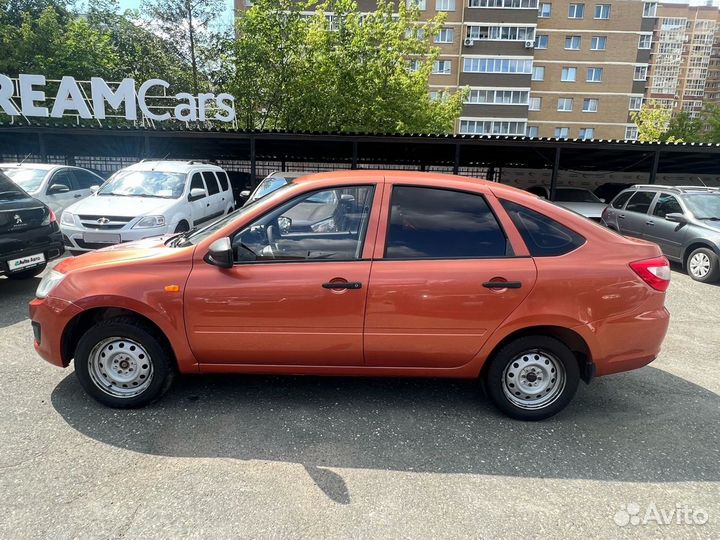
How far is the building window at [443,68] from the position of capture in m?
45.7

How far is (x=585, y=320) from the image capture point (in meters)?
3.17

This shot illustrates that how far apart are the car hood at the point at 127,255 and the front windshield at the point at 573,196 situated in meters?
15.0

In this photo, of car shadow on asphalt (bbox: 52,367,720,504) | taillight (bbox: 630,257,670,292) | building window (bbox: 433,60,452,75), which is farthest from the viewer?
building window (bbox: 433,60,452,75)

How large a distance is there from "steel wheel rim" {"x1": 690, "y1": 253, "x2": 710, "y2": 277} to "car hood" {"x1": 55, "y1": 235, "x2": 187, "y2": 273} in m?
9.07

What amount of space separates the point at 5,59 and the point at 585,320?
2924cm

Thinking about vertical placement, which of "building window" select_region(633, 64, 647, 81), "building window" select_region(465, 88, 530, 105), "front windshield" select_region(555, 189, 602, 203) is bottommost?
"front windshield" select_region(555, 189, 602, 203)

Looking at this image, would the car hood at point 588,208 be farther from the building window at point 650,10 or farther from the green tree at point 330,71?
the building window at point 650,10

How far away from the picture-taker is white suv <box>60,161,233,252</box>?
7.57 m

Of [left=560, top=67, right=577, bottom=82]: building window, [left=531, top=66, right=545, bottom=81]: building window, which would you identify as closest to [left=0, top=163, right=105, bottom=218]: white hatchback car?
[left=531, top=66, right=545, bottom=81]: building window

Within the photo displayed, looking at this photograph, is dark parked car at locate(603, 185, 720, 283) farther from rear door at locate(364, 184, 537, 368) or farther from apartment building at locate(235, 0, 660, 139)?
apartment building at locate(235, 0, 660, 139)

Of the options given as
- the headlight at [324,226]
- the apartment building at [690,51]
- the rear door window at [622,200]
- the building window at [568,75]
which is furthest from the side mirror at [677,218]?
the apartment building at [690,51]

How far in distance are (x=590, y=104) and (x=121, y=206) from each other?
52661 millimetres

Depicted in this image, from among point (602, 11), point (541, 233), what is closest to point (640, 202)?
point (541, 233)

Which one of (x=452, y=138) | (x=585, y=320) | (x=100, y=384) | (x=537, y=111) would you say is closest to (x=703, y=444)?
(x=585, y=320)
